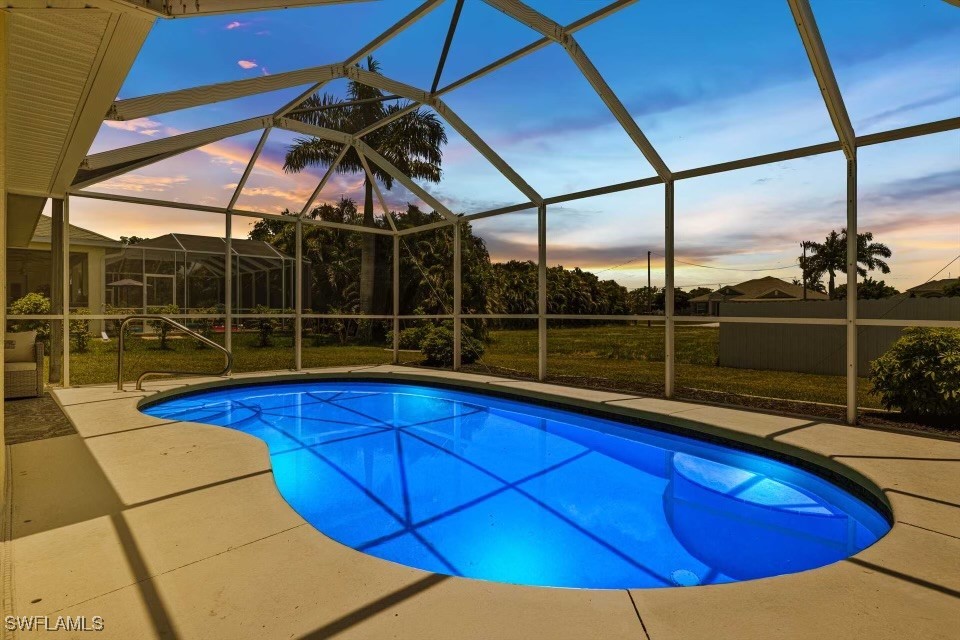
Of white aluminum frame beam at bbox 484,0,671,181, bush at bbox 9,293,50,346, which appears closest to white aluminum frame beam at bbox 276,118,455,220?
white aluminum frame beam at bbox 484,0,671,181

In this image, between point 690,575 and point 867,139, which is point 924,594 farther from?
point 867,139

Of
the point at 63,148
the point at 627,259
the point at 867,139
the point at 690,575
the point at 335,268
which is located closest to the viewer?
the point at 690,575

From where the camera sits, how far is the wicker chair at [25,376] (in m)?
5.62

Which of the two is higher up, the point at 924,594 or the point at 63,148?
the point at 63,148

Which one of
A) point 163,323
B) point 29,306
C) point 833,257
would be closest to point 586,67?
point 833,257

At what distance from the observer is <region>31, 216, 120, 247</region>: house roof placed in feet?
31.7

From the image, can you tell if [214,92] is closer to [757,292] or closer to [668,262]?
[668,262]

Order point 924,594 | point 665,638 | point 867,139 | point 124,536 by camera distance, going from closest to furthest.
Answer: point 665,638 → point 924,594 → point 124,536 → point 867,139

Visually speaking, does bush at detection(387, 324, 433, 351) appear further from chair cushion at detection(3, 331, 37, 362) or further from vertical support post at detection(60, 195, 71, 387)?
chair cushion at detection(3, 331, 37, 362)

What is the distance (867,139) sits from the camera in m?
4.59

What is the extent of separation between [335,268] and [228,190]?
974 cm

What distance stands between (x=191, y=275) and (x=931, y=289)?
14.8 metres

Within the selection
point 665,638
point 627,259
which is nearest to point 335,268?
point 627,259

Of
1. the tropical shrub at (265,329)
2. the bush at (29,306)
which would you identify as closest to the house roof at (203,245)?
the tropical shrub at (265,329)
